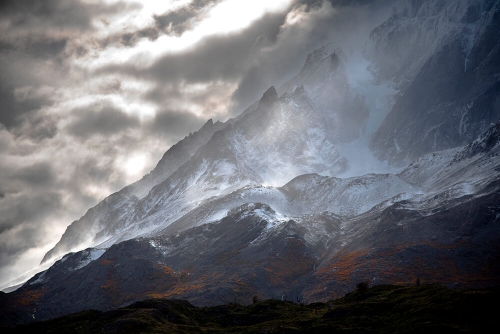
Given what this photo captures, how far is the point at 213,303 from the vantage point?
624ft

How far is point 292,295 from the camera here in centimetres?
19875

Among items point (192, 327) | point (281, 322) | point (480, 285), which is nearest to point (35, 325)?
point (192, 327)

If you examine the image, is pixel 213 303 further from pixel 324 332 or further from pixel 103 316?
pixel 324 332

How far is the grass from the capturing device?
81.9m

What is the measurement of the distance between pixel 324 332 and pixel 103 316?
176 feet

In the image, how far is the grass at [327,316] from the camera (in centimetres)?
8194

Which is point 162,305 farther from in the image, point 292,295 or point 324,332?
point 292,295

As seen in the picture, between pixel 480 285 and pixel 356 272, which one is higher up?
pixel 356 272

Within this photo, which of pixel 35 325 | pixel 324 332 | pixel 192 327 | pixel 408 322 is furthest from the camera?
pixel 35 325

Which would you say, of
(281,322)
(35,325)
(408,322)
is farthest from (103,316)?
(408,322)

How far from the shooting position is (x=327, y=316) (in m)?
A: 105

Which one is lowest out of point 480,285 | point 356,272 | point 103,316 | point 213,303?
point 480,285

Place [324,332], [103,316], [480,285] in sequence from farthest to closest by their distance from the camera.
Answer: [480,285] → [103,316] → [324,332]

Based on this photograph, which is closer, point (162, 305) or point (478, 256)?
point (162, 305)
